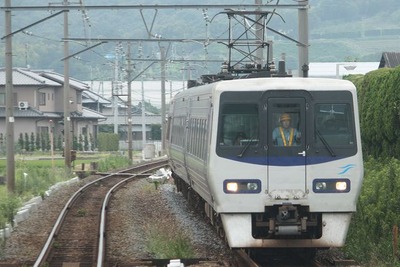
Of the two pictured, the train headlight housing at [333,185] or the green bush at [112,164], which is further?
the green bush at [112,164]

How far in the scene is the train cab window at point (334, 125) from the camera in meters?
12.1

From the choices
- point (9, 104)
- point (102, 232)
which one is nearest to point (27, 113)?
point (9, 104)

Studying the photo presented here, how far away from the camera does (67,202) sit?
70.5ft

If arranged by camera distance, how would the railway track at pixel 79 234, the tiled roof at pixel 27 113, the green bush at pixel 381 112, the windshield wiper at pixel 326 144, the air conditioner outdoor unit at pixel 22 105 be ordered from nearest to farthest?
the windshield wiper at pixel 326 144 < the railway track at pixel 79 234 < the green bush at pixel 381 112 < the air conditioner outdoor unit at pixel 22 105 < the tiled roof at pixel 27 113

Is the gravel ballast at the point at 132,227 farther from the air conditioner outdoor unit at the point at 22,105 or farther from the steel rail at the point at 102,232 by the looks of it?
the air conditioner outdoor unit at the point at 22,105

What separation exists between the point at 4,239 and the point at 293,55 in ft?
420

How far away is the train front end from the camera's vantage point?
39.1 ft

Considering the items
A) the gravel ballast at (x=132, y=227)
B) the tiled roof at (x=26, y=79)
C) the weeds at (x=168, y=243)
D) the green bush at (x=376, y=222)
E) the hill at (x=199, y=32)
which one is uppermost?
the hill at (x=199, y=32)

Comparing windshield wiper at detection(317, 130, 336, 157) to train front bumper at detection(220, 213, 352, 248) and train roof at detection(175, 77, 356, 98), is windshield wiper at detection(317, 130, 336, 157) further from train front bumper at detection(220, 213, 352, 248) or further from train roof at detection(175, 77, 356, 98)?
train front bumper at detection(220, 213, 352, 248)

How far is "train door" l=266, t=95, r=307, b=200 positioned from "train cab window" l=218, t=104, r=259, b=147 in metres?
0.20

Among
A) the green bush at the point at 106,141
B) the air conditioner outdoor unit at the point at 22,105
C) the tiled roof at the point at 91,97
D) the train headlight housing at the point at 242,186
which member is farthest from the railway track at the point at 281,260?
the tiled roof at the point at 91,97

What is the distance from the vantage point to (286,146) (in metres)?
12.0

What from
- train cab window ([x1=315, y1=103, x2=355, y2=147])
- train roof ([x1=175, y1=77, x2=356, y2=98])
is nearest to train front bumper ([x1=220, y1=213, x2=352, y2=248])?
train cab window ([x1=315, y1=103, x2=355, y2=147])

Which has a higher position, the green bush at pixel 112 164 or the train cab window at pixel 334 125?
the train cab window at pixel 334 125
